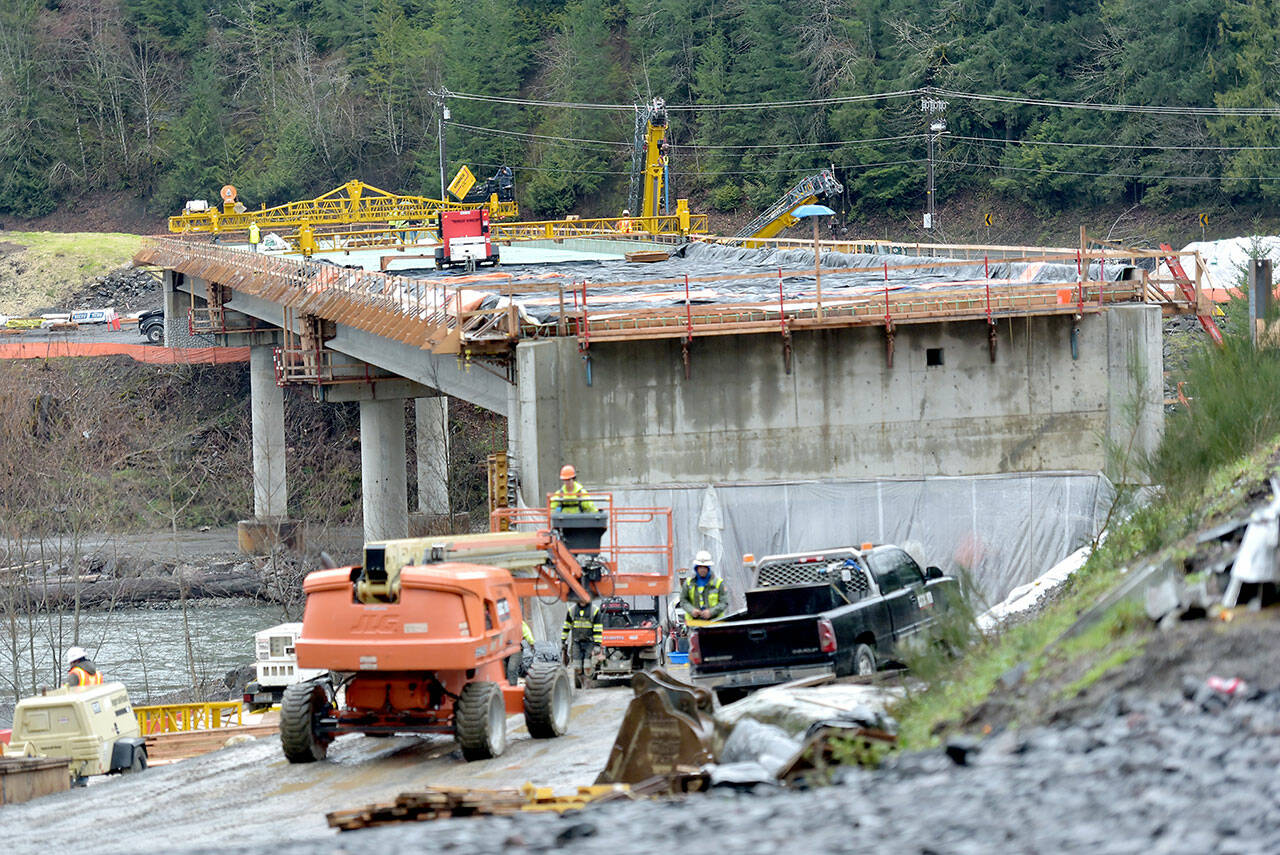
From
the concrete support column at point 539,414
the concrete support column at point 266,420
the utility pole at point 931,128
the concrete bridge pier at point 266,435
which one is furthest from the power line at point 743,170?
the concrete support column at point 539,414

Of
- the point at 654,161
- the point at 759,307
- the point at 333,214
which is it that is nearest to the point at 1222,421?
the point at 759,307

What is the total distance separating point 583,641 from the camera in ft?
66.3

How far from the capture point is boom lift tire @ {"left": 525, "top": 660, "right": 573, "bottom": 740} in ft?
50.8

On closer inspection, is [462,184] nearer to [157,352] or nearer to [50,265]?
[157,352]

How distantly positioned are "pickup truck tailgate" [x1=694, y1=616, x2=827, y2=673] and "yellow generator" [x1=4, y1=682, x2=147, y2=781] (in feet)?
23.1

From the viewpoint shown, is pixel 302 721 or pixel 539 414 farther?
pixel 539 414

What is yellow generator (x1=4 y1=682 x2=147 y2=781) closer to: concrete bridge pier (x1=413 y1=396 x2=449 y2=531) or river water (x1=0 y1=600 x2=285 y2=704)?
river water (x1=0 y1=600 x2=285 y2=704)

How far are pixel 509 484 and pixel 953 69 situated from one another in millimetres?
55782

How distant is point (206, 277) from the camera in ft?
182

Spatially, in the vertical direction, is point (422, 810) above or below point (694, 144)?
below

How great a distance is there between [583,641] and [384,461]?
31136 millimetres

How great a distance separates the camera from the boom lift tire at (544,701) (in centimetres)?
1548

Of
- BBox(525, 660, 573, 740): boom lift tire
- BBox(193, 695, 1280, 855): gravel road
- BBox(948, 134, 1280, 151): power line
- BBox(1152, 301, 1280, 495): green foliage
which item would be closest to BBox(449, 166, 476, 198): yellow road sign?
BBox(948, 134, 1280, 151): power line

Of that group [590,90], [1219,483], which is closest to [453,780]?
[1219,483]
